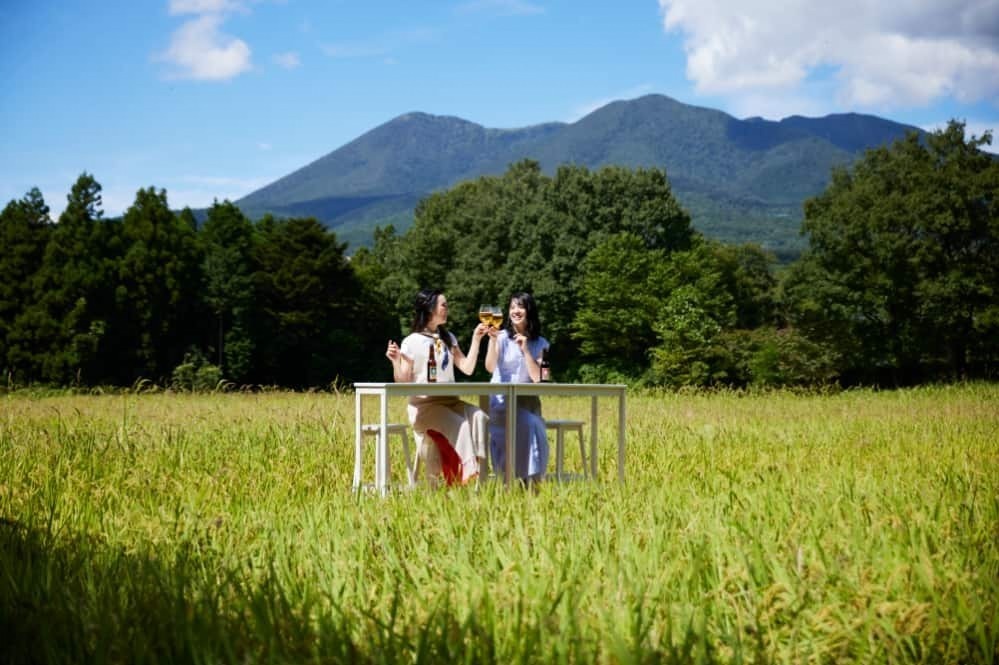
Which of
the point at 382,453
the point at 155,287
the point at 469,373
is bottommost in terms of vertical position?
the point at 382,453

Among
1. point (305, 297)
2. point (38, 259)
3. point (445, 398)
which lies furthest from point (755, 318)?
point (445, 398)

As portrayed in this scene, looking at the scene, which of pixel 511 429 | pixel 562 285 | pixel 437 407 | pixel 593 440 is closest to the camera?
pixel 511 429

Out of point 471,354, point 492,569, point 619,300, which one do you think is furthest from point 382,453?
point 619,300

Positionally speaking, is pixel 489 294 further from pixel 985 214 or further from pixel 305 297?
pixel 985 214

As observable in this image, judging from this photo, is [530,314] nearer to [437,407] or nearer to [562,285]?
[437,407]

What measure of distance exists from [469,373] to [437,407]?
40cm

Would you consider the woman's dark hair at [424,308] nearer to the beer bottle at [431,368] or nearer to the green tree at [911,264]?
the beer bottle at [431,368]

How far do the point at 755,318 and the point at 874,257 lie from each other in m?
24.1

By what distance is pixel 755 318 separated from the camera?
58781mm

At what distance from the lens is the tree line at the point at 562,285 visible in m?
34.3

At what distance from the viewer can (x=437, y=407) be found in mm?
7188

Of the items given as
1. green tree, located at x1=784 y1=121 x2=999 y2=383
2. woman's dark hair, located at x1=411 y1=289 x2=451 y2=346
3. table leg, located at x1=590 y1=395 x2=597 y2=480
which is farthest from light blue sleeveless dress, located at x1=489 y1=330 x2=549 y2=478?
green tree, located at x1=784 y1=121 x2=999 y2=383

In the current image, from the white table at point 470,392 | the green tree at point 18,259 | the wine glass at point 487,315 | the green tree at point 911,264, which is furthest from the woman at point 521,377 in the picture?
the green tree at point 18,259

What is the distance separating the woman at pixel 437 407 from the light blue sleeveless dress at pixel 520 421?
1.31ft
